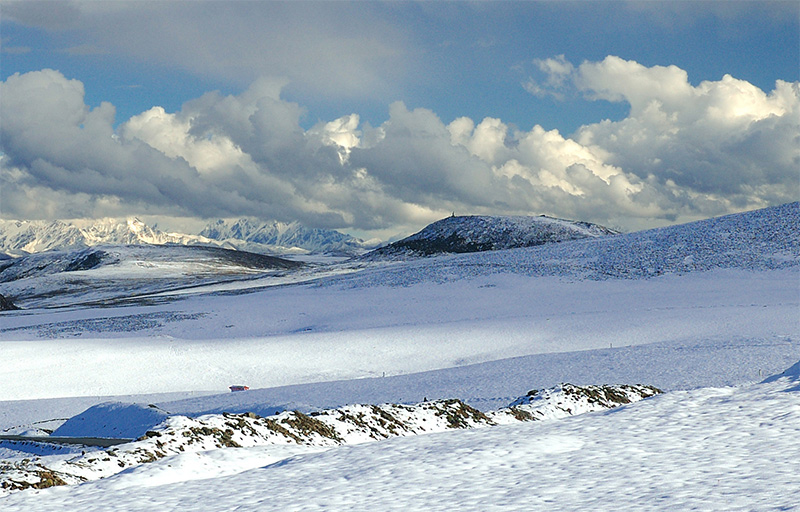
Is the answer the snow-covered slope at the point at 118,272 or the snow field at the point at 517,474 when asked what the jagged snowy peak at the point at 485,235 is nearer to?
the snow-covered slope at the point at 118,272

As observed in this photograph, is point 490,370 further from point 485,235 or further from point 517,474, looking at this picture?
point 485,235

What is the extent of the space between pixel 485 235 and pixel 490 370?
14162 cm

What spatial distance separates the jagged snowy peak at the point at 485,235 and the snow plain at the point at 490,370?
82.8 m

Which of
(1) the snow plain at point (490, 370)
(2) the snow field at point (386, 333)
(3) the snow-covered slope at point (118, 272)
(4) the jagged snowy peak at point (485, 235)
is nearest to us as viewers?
(1) the snow plain at point (490, 370)

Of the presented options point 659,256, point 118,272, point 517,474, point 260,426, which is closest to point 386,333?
point 260,426

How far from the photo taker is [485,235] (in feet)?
546

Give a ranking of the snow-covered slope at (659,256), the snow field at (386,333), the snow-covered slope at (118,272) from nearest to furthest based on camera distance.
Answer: the snow field at (386,333) < the snow-covered slope at (659,256) < the snow-covered slope at (118,272)

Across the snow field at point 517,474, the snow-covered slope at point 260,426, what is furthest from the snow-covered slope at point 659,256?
the snow field at point 517,474

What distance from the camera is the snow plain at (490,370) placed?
390 inches

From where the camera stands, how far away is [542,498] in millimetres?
9242

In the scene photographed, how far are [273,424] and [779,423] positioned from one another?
9764mm

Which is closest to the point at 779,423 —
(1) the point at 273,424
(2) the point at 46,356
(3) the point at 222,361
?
(1) the point at 273,424

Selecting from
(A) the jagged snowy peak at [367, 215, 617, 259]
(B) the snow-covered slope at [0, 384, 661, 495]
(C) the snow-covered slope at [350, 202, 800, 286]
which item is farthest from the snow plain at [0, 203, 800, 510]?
(A) the jagged snowy peak at [367, 215, 617, 259]

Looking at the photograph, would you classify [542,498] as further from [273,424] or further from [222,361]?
[222,361]
